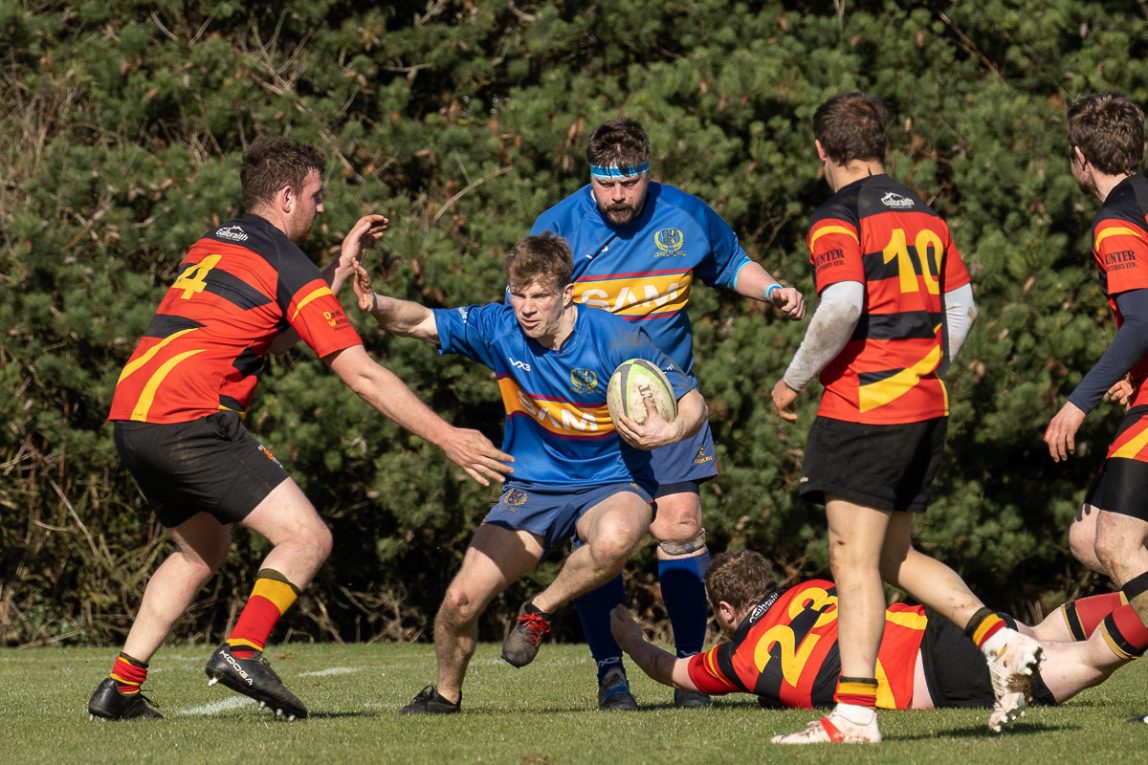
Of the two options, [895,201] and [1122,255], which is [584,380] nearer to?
[895,201]

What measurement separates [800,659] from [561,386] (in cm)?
138

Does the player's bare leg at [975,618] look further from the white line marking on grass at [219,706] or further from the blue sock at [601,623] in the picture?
the white line marking on grass at [219,706]

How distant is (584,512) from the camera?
19.5 feet

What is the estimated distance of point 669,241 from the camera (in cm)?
691

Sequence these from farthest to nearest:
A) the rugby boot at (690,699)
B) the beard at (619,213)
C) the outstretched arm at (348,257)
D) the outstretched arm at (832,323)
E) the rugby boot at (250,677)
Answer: the beard at (619,213)
the rugby boot at (690,699)
the outstretched arm at (348,257)
the rugby boot at (250,677)
the outstretched arm at (832,323)

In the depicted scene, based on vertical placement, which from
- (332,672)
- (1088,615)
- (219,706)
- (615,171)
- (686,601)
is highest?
(615,171)

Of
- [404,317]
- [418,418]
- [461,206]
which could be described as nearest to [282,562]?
[418,418]

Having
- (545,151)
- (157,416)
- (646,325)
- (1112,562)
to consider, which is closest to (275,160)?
(157,416)

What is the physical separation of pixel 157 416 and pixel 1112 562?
3.49 meters

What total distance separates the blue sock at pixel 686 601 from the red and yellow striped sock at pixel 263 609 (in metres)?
1.91

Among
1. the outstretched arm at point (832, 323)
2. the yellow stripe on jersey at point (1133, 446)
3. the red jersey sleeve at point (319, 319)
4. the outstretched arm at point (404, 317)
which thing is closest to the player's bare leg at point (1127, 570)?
the yellow stripe on jersey at point (1133, 446)

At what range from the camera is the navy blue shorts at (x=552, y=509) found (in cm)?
595

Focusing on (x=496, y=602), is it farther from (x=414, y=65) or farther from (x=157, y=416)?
(x=157, y=416)

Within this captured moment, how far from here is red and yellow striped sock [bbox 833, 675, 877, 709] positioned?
470cm
